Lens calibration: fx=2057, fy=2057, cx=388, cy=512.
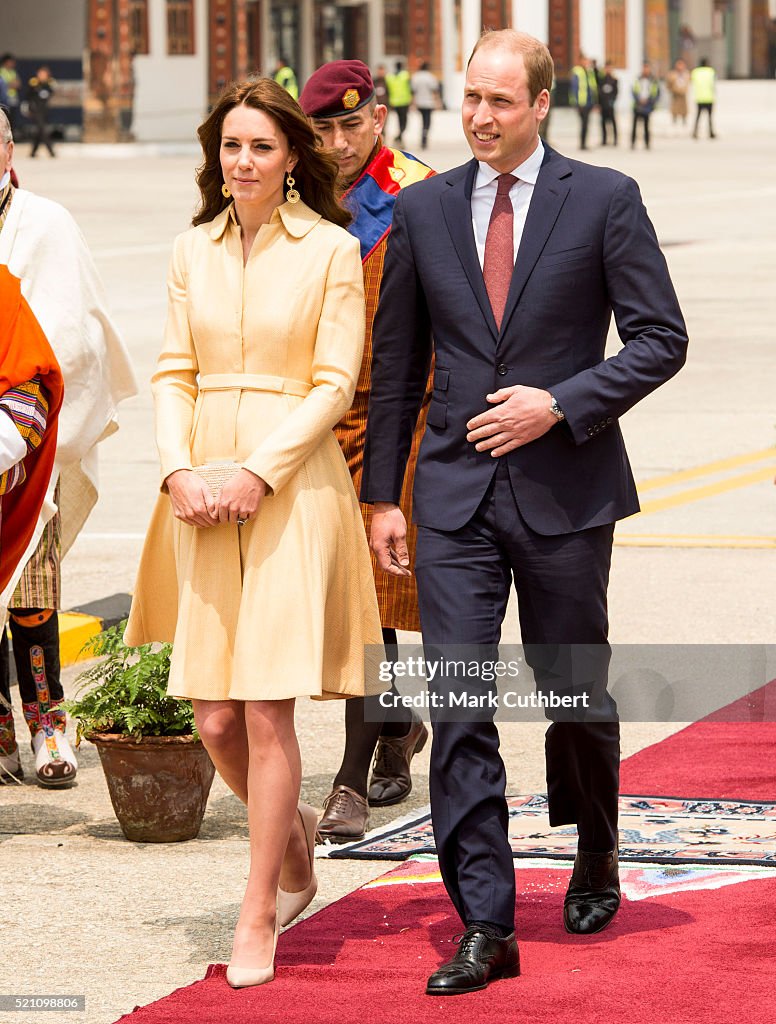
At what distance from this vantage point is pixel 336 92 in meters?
5.86

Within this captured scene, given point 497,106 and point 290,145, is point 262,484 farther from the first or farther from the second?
point 497,106

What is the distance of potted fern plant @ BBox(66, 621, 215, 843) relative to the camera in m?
5.82

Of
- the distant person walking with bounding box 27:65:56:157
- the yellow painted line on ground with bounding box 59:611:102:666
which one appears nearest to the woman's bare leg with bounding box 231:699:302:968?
the yellow painted line on ground with bounding box 59:611:102:666

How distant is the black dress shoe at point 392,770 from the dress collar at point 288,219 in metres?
2.00

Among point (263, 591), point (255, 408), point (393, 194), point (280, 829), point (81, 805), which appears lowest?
point (81, 805)

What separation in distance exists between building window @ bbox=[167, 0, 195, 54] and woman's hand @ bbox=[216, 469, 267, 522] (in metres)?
51.1

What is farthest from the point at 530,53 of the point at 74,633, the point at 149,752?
the point at 74,633

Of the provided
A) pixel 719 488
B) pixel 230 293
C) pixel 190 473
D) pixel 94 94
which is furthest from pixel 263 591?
pixel 94 94

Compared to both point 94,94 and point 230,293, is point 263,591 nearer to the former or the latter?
point 230,293

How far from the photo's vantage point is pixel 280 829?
4.59 metres

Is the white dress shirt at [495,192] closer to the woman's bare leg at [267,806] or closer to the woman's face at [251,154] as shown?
the woman's face at [251,154]

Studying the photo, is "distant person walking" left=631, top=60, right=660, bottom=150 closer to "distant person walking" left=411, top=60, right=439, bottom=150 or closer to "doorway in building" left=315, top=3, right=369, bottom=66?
"distant person walking" left=411, top=60, right=439, bottom=150

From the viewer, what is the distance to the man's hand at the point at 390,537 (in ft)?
15.6

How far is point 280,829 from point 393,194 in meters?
2.16
